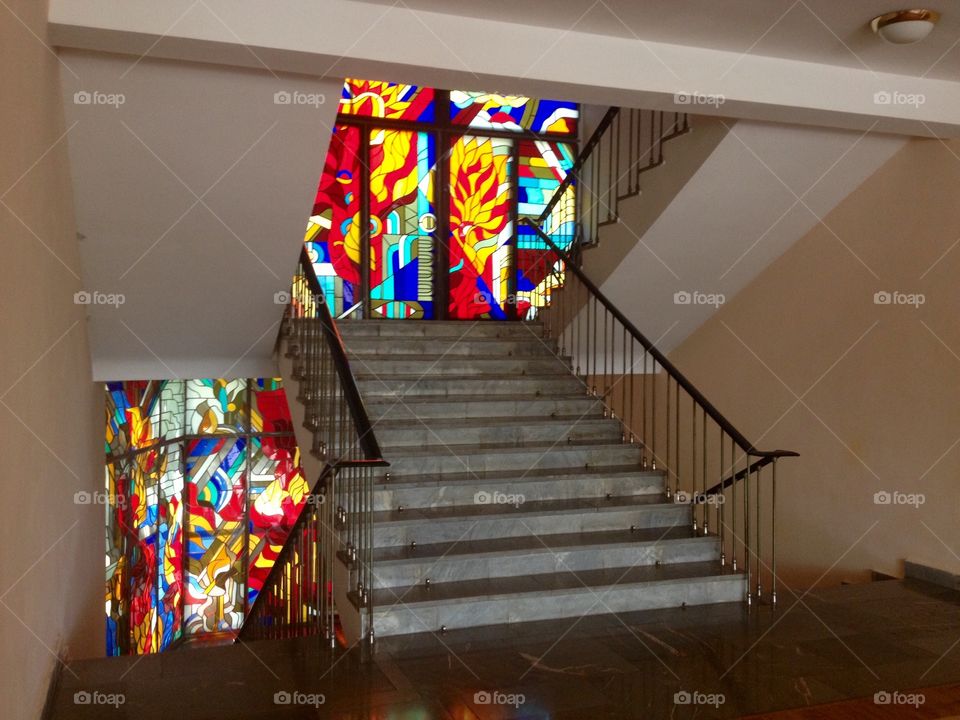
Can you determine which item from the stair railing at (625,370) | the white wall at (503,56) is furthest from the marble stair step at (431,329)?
the white wall at (503,56)

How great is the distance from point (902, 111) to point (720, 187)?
4.00ft

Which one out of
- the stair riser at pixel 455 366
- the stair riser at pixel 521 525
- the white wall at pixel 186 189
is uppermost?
the white wall at pixel 186 189

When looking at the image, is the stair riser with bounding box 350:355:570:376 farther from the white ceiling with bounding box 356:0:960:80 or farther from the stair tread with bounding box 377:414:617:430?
the white ceiling with bounding box 356:0:960:80

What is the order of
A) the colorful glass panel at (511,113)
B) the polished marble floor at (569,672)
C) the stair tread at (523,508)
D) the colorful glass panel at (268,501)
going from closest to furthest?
the polished marble floor at (569,672) < the stair tread at (523,508) < the colorful glass panel at (511,113) < the colorful glass panel at (268,501)

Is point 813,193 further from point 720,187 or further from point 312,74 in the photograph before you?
point 312,74

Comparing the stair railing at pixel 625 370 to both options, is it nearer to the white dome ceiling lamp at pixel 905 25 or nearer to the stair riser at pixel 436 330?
the stair riser at pixel 436 330

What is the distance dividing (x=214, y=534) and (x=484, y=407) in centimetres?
412

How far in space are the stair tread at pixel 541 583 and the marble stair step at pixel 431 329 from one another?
115 inches

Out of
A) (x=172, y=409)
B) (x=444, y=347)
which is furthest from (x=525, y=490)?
(x=172, y=409)

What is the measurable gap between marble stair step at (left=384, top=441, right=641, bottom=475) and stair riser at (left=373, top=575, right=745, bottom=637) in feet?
4.14

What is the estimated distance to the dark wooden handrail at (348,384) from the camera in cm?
421

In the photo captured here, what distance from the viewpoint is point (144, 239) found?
5.22 m

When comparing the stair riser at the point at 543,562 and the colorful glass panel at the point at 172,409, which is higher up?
the colorful glass panel at the point at 172,409

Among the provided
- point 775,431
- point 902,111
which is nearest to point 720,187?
point 902,111
